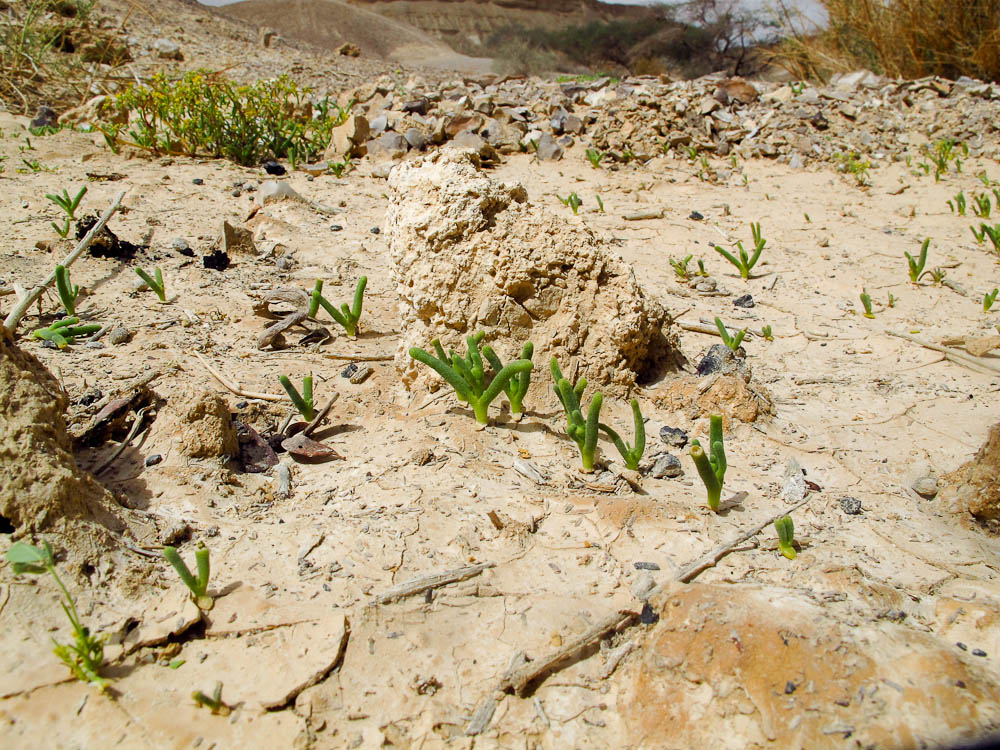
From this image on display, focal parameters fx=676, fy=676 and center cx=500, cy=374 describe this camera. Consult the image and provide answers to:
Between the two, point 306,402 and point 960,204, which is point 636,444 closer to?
point 306,402

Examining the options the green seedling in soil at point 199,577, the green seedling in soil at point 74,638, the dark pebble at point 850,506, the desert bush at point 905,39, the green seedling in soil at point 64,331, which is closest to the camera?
the green seedling in soil at point 74,638

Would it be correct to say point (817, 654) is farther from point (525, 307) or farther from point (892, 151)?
point (892, 151)

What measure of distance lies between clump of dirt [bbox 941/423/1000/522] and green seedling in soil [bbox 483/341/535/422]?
141cm

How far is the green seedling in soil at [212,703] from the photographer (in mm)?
1380

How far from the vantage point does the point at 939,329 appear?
3619mm

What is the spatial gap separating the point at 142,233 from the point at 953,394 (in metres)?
4.49

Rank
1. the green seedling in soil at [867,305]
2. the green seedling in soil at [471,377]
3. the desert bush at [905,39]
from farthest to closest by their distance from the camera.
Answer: the desert bush at [905,39] → the green seedling in soil at [867,305] → the green seedling in soil at [471,377]

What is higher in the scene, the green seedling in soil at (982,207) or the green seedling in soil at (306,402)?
the green seedling in soil at (982,207)

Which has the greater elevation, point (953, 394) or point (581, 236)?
point (581, 236)

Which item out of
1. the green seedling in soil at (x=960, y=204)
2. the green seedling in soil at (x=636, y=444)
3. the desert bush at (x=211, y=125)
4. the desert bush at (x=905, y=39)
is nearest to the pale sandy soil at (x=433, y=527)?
the green seedling in soil at (x=636, y=444)

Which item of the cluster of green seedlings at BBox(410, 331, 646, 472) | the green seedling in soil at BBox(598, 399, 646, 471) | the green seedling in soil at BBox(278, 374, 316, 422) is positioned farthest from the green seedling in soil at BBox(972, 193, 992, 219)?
the green seedling in soil at BBox(278, 374, 316, 422)

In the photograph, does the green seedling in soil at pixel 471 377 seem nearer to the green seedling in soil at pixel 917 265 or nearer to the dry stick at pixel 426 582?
the dry stick at pixel 426 582

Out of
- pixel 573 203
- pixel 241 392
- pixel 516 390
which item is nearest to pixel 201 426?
pixel 241 392

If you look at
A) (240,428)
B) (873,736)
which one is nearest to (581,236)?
(240,428)
